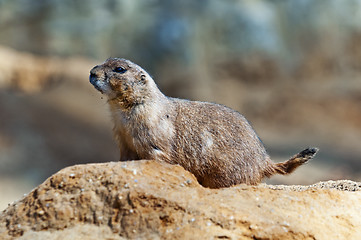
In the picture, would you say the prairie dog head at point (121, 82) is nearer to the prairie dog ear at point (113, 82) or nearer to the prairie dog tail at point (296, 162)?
the prairie dog ear at point (113, 82)

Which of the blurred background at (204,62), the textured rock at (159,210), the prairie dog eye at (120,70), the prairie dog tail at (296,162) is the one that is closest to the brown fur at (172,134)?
the prairie dog eye at (120,70)

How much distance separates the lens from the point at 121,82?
4395 mm

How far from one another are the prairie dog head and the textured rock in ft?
2.47

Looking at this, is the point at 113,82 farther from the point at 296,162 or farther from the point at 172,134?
the point at 296,162

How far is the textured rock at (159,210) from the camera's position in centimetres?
339

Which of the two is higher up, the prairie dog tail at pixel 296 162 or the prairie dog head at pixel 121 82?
the prairie dog head at pixel 121 82

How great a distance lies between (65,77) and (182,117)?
8.34m

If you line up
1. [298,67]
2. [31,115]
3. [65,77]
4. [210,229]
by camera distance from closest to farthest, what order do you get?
[210,229] → [31,115] → [65,77] → [298,67]

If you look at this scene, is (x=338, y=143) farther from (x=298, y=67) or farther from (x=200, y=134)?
(x=200, y=134)

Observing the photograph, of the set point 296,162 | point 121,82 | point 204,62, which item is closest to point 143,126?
point 121,82

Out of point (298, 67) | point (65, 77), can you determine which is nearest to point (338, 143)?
point (298, 67)

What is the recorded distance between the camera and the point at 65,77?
40.7 ft

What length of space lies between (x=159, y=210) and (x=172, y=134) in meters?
1.13

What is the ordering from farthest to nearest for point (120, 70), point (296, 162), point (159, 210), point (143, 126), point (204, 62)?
point (204, 62) < point (296, 162) < point (120, 70) < point (143, 126) < point (159, 210)
